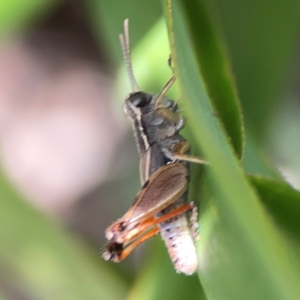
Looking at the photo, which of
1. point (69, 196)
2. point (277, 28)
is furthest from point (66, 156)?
point (277, 28)

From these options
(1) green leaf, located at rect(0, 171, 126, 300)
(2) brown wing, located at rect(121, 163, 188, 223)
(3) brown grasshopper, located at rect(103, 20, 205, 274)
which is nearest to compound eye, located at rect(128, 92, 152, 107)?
(3) brown grasshopper, located at rect(103, 20, 205, 274)

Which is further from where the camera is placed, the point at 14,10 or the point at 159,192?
the point at 14,10

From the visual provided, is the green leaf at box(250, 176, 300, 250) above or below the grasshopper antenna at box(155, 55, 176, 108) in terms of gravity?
below

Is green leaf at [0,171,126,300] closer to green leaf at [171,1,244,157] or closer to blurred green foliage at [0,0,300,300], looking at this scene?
blurred green foliage at [0,0,300,300]

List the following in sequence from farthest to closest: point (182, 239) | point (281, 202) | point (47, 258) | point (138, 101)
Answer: point (47, 258) < point (138, 101) < point (182, 239) < point (281, 202)

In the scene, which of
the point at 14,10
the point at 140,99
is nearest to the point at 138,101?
the point at 140,99

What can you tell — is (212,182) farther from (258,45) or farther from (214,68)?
(258,45)

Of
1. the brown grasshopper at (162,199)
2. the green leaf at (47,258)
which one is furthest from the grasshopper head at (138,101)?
the green leaf at (47,258)

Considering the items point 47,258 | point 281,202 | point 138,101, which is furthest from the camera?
point 47,258

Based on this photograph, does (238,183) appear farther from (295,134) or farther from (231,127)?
(295,134)
